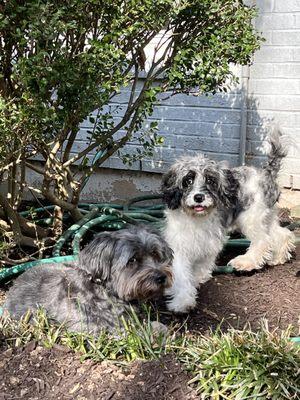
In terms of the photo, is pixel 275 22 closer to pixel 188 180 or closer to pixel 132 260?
pixel 188 180

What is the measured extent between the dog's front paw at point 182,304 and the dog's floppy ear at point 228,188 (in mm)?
938

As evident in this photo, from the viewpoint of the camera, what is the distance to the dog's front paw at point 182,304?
504cm

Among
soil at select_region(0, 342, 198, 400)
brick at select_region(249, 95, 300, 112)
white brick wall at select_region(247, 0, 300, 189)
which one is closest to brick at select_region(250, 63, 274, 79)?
white brick wall at select_region(247, 0, 300, 189)

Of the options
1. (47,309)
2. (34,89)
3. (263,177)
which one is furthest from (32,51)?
(263,177)

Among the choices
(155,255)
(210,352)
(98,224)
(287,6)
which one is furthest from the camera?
(287,6)

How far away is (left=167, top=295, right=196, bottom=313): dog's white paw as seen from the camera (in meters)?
5.04

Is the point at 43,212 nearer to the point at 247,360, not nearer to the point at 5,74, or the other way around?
the point at 5,74

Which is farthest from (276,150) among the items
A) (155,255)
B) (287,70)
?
(155,255)

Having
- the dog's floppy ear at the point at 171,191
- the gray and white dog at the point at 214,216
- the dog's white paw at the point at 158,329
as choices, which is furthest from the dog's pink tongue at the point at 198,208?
the dog's white paw at the point at 158,329

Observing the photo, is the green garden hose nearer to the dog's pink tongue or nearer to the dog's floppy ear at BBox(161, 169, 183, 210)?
the dog's floppy ear at BBox(161, 169, 183, 210)

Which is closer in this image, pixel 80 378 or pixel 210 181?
pixel 80 378

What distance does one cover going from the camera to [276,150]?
580 cm

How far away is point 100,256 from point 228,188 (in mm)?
1764

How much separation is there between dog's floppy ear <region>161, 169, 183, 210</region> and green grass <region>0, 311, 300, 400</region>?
53.8 inches
